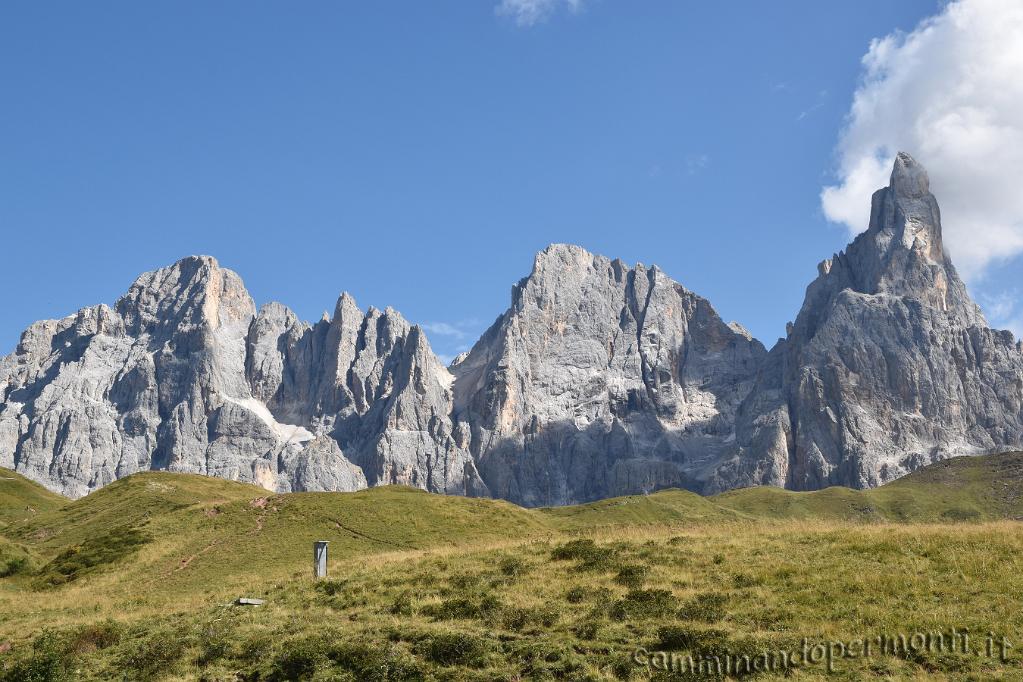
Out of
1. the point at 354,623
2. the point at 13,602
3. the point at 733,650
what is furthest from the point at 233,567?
the point at 733,650

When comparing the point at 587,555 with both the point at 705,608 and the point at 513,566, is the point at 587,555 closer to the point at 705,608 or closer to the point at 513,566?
the point at 513,566

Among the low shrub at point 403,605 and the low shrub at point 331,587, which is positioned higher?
the low shrub at point 331,587

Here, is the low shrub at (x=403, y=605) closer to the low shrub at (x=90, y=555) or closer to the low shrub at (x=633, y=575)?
the low shrub at (x=633, y=575)

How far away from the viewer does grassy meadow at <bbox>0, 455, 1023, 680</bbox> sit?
2542cm

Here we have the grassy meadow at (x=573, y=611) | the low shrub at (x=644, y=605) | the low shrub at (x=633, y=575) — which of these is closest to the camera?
the grassy meadow at (x=573, y=611)

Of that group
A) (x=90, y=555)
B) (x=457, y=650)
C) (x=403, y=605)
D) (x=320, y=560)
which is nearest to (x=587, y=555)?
(x=403, y=605)

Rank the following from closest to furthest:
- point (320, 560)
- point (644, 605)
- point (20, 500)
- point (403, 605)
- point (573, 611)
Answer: point (644, 605) < point (573, 611) < point (403, 605) < point (320, 560) < point (20, 500)

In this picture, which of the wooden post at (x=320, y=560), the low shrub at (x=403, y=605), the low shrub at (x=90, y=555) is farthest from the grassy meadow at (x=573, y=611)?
the wooden post at (x=320, y=560)

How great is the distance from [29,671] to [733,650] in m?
22.5

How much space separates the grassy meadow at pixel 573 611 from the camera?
25.4 m

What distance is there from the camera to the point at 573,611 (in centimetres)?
3103

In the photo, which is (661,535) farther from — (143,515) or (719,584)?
(143,515)

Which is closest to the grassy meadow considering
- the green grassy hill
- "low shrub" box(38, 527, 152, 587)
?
"low shrub" box(38, 527, 152, 587)

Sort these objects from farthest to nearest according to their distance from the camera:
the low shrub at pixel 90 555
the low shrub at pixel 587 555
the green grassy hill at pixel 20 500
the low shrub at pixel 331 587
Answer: the green grassy hill at pixel 20 500 → the low shrub at pixel 90 555 → the low shrub at pixel 331 587 → the low shrub at pixel 587 555
